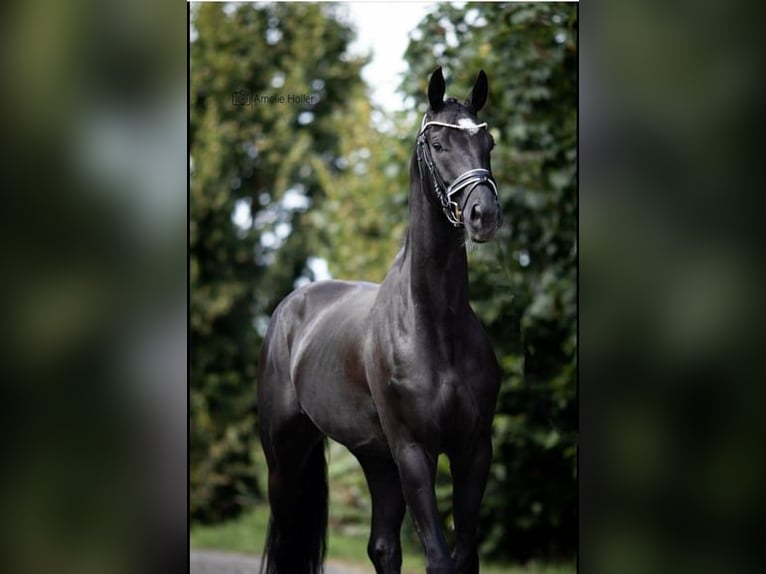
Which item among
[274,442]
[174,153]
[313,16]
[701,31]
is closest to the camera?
[701,31]

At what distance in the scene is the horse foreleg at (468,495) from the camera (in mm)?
3949

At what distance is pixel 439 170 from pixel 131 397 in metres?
1.55

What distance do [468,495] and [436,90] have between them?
168 cm

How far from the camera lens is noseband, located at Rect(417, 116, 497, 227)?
363 centimetres

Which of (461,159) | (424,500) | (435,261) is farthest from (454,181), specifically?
(424,500)

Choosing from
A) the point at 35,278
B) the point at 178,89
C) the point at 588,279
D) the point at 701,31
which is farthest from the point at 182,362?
the point at 701,31

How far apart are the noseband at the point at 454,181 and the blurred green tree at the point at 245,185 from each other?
131 centimetres

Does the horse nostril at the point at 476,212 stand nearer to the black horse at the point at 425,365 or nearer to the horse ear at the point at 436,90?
the black horse at the point at 425,365

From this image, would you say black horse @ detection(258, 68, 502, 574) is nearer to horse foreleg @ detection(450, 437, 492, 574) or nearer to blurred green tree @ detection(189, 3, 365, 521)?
horse foreleg @ detection(450, 437, 492, 574)

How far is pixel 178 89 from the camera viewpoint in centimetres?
393

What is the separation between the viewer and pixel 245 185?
18.2ft

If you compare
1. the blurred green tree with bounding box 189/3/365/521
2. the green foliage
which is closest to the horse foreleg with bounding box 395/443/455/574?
the green foliage

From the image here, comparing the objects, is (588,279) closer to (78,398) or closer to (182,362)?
(182,362)

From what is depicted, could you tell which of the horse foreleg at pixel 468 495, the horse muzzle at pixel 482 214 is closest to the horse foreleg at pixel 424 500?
the horse foreleg at pixel 468 495
